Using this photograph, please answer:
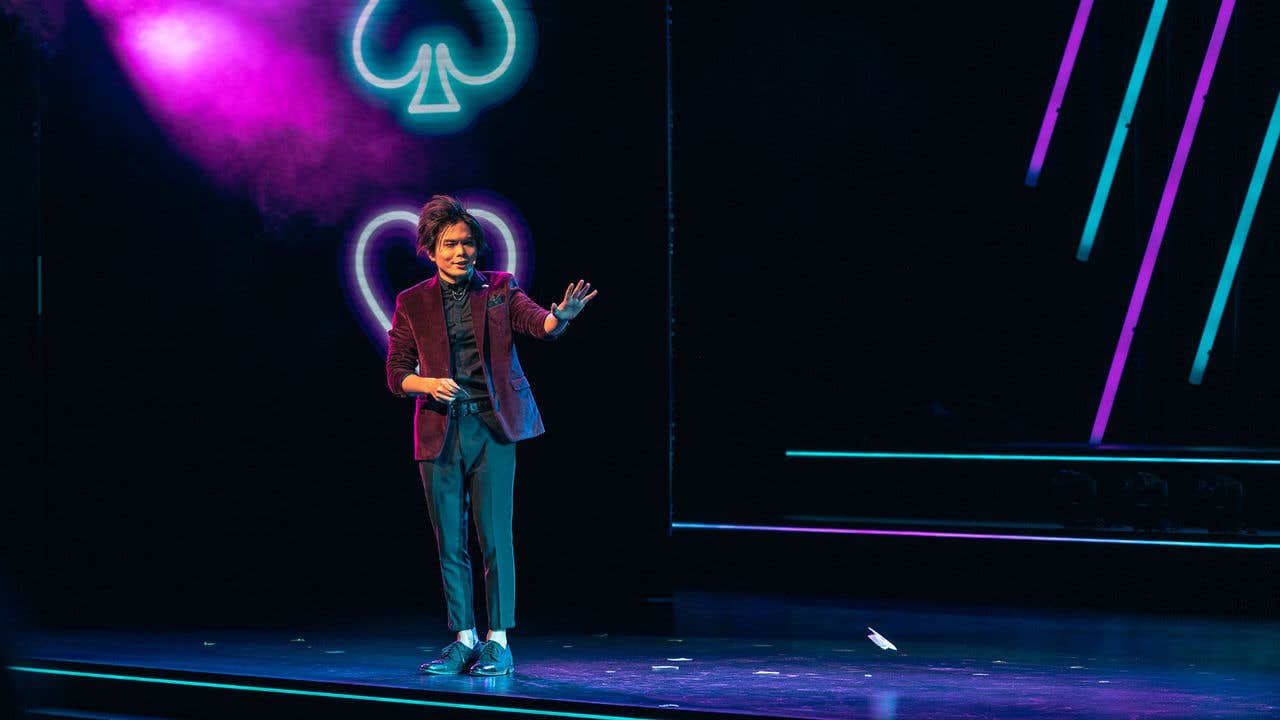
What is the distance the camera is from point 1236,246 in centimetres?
580

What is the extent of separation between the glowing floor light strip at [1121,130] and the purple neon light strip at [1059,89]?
24 centimetres

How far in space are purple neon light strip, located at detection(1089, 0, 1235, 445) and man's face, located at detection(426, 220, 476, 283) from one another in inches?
120

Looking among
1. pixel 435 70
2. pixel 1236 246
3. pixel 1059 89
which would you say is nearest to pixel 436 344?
pixel 435 70

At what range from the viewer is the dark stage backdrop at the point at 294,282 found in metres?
5.73

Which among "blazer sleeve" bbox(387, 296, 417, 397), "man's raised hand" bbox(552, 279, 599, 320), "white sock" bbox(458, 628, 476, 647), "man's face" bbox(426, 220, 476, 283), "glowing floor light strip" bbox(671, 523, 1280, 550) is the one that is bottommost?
"white sock" bbox(458, 628, 476, 647)

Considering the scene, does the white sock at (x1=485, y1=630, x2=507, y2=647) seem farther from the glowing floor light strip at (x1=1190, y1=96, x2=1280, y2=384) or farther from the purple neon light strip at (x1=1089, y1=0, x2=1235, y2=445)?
A: the glowing floor light strip at (x1=1190, y1=96, x2=1280, y2=384)

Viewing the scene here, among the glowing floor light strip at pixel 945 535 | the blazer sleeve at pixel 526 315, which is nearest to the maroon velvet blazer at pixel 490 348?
the blazer sleeve at pixel 526 315

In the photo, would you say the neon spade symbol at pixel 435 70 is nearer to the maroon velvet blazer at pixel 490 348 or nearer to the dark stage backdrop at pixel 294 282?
the dark stage backdrop at pixel 294 282

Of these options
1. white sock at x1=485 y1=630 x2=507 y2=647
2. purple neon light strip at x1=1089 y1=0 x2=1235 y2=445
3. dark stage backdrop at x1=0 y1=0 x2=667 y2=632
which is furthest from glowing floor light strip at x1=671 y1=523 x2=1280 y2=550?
white sock at x1=485 y1=630 x2=507 y2=647

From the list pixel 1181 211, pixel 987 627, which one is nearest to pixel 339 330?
pixel 987 627

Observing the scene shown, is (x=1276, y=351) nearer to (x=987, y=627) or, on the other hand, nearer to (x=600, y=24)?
(x=987, y=627)

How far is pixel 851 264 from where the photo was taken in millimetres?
6270

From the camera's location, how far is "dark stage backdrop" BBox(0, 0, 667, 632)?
5734 mm

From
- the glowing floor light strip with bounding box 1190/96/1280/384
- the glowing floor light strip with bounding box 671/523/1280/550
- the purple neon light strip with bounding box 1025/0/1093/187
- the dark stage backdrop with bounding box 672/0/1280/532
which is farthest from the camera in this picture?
the purple neon light strip with bounding box 1025/0/1093/187
